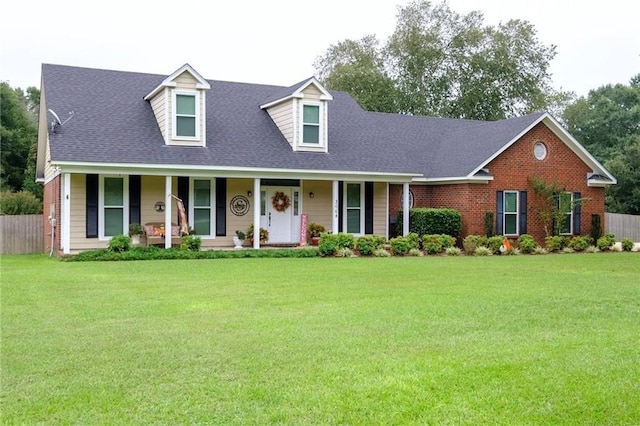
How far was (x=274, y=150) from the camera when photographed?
21234 mm

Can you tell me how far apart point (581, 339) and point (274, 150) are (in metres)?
15.1

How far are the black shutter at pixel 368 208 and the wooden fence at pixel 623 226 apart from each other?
1323cm

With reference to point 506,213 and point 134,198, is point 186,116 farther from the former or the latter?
point 506,213

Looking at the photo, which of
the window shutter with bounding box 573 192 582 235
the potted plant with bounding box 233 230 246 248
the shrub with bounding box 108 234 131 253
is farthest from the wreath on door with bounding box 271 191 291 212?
the window shutter with bounding box 573 192 582 235

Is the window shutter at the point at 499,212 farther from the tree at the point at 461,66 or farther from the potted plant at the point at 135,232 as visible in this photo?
the tree at the point at 461,66

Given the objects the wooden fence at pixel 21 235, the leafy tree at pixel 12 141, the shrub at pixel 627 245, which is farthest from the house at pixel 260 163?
the leafy tree at pixel 12 141

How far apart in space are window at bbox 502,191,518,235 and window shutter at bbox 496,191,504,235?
0.14m

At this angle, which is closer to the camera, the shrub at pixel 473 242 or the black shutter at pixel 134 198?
the black shutter at pixel 134 198

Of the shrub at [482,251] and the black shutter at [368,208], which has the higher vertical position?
the black shutter at [368,208]

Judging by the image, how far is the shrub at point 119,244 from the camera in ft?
Answer: 57.2

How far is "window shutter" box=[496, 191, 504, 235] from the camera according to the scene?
907 inches

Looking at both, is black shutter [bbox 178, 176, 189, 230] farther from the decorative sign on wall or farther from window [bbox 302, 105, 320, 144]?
window [bbox 302, 105, 320, 144]

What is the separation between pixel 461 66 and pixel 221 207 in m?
25.6

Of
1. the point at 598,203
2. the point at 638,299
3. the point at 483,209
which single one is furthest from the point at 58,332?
the point at 598,203
